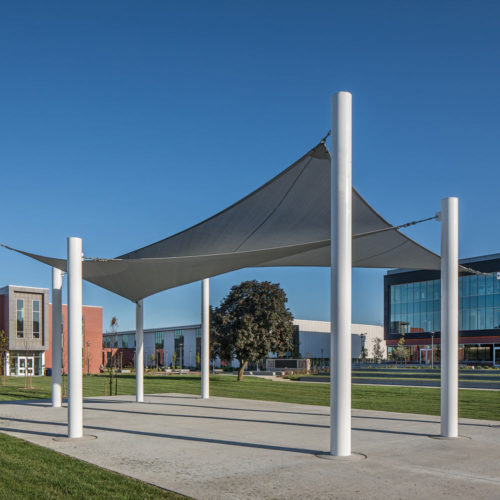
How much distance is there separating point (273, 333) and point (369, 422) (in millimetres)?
20260

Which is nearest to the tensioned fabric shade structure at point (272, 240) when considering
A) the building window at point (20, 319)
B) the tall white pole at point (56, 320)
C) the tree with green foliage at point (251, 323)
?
the tall white pole at point (56, 320)

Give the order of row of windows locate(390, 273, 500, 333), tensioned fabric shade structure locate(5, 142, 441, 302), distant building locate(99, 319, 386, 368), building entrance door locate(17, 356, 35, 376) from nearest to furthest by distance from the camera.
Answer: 1. tensioned fabric shade structure locate(5, 142, 441, 302)
2. building entrance door locate(17, 356, 35, 376)
3. row of windows locate(390, 273, 500, 333)
4. distant building locate(99, 319, 386, 368)

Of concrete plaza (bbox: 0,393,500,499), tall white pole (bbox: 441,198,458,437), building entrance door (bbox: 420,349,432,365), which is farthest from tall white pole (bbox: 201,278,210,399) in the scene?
building entrance door (bbox: 420,349,432,365)

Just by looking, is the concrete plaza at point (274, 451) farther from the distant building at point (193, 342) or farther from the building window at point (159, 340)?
the building window at point (159, 340)

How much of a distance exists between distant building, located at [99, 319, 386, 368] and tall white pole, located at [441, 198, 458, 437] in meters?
75.3

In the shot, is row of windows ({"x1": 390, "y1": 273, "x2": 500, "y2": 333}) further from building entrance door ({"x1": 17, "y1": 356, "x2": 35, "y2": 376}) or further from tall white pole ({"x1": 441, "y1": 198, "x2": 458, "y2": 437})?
tall white pole ({"x1": 441, "y1": 198, "x2": 458, "y2": 437})

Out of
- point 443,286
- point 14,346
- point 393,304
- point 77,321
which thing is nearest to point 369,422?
point 443,286

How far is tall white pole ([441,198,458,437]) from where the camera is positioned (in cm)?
1023

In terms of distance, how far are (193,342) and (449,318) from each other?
86727mm

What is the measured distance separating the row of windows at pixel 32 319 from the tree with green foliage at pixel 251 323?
24.0m

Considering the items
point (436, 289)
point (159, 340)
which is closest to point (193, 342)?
point (159, 340)

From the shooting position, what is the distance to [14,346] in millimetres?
50156

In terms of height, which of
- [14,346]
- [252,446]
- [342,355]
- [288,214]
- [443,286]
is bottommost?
[14,346]

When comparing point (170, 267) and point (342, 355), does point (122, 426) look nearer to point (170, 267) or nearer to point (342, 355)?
point (170, 267)
